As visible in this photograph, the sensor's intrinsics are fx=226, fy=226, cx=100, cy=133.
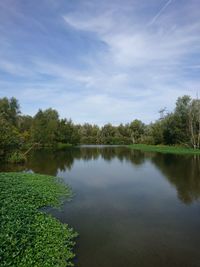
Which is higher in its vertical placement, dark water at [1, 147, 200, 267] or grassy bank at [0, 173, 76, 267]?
grassy bank at [0, 173, 76, 267]

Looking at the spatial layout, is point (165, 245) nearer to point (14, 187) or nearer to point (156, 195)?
point (156, 195)

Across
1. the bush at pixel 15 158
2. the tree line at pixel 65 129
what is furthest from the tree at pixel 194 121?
the bush at pixel 15 158

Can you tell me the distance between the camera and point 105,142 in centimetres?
10306

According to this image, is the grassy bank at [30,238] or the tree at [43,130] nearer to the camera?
the grassy bank at [30,238]

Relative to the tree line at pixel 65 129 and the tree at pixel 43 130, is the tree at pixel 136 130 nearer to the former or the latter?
the tree line at pixel 65 129

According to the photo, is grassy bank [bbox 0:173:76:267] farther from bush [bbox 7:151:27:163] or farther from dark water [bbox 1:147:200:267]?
bush [bbox 7:151:27:163]

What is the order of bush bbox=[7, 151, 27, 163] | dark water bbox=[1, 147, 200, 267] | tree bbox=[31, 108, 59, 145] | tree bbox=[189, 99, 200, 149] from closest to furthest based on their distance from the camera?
dark water bbox=[1, 147, 200, 267] → bush bbox=[7, 151, 27, 163] → tree bbox=[189, 99, 200, 149] → tree bbox=[31, 108, 59, 145]

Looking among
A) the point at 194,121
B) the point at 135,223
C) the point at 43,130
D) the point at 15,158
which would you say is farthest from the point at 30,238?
the point at 43,130

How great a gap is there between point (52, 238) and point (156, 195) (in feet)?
27.6

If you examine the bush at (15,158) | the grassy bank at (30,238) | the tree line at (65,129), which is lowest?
the grassy bank at (30,238)

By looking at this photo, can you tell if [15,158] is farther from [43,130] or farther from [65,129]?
[65,129]

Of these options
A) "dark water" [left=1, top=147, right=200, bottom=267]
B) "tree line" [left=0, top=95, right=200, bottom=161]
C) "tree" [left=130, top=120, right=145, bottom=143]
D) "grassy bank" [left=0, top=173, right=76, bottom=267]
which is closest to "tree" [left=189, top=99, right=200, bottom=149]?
"tree line" [left=0, top=95, right=200, bottom=161]

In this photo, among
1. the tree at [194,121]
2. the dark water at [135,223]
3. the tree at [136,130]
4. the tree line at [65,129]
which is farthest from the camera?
the tree at [136,130]

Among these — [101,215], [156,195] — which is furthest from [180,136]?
Result: [101,215]
